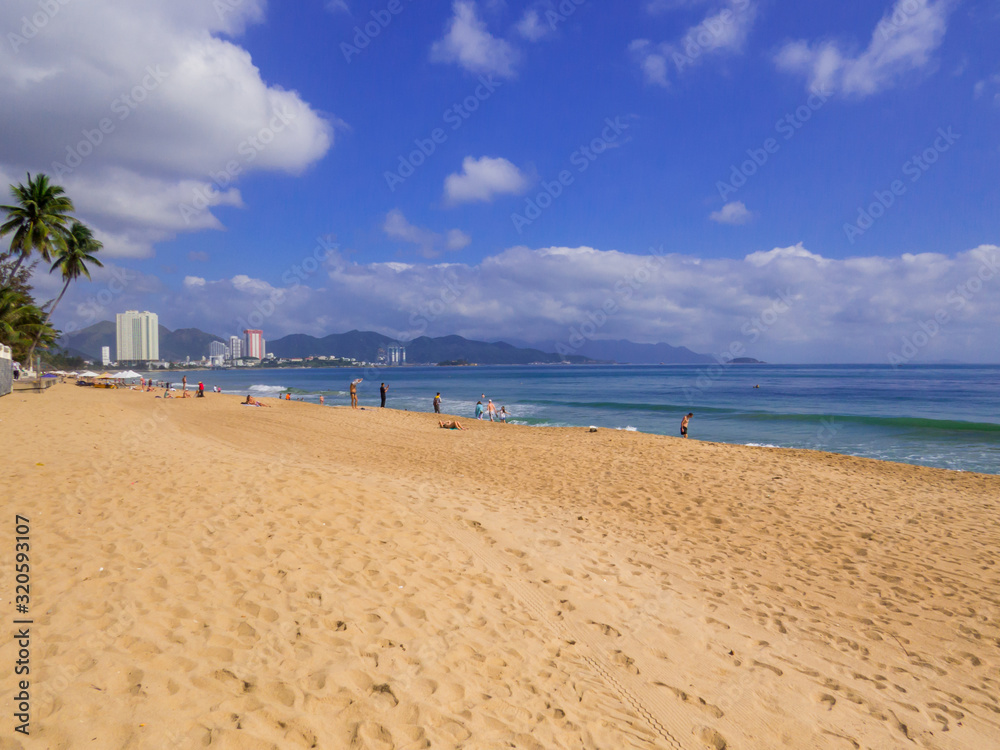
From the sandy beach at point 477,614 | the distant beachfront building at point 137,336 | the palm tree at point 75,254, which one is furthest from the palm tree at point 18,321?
the distant beachfront building at point 137,336

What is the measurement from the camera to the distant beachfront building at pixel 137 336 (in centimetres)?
16512

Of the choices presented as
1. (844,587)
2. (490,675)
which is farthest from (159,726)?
(844,587)

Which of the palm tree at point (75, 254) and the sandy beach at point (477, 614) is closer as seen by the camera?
the sandy beach at point (477, 614)

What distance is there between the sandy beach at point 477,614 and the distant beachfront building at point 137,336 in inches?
7686

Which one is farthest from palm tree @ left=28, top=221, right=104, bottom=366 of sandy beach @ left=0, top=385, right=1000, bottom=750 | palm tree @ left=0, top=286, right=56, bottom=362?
sandy beach @ left=0, top=385, right=1000, bottom=750

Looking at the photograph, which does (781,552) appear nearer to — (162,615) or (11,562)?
(162,615)

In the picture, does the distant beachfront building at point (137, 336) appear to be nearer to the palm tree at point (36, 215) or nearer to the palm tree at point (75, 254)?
the palm tree at point (75, 254)

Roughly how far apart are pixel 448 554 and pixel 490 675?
6.94 ft

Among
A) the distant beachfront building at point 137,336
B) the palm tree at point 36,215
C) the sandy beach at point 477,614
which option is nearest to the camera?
the sandy beach at point 477,614

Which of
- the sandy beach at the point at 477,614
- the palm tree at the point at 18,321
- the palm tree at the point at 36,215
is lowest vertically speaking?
the sandy beach at the point at 477,614

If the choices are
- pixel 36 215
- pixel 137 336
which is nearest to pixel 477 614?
pixel 36 215

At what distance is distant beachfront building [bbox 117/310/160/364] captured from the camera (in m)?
165

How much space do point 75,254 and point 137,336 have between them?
161m

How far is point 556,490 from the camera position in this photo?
31.0ft
